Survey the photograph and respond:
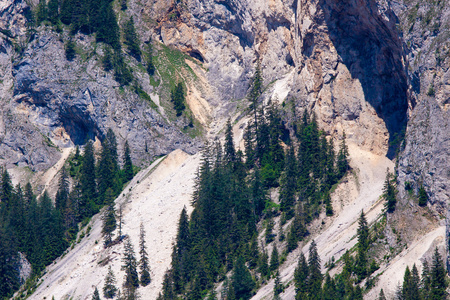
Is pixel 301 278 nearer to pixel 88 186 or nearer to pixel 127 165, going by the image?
pixel 88 186

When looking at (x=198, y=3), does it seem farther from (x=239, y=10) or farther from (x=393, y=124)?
(x=393, y=124)

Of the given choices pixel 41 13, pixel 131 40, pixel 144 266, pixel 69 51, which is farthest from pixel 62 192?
pixel 41 13

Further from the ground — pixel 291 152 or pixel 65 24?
pixel 65 24

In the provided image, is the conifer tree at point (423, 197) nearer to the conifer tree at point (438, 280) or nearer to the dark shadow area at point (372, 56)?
the conifer tree at point (438, 280)

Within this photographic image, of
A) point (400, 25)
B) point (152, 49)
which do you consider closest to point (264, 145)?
point (400, 25)

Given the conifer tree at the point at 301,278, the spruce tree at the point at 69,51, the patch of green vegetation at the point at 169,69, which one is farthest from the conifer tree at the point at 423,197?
the spruce tree at the point at 69,51

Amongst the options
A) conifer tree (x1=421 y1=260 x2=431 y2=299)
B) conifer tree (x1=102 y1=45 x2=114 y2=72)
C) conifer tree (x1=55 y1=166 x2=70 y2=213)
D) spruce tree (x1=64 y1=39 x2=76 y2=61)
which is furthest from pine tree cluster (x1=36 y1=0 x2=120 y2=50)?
conifer tree (x1=421 y1=260 x2=431 y2=299)

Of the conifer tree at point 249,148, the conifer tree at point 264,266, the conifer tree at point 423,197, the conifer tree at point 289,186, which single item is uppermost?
the conifer tree at point 249,148

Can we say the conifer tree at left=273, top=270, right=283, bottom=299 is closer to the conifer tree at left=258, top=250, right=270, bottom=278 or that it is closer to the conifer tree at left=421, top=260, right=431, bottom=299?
the conifer tree at left=258, top=250, right=270, bottom=278
